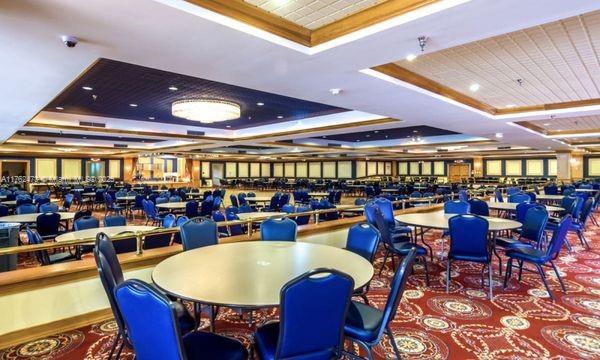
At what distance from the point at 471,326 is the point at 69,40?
13.9 ft

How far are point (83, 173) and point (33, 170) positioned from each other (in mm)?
2467

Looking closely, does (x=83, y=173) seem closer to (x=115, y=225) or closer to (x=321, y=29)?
(x=115, y=225)

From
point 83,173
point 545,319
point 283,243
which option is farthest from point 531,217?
point 83,173

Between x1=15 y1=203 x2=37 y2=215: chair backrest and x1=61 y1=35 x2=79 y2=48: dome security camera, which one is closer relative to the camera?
x1=61 y1=35 x2=79 y2=48: dome security camera

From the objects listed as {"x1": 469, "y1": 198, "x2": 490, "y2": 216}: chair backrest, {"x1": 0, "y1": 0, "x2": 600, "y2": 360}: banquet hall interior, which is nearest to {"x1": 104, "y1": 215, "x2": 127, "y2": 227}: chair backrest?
{"x1": 0, "y1": 0, "x2": 600, "y2": 360}: banquet hall interior

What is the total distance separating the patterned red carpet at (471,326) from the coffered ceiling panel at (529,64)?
270 centimetres

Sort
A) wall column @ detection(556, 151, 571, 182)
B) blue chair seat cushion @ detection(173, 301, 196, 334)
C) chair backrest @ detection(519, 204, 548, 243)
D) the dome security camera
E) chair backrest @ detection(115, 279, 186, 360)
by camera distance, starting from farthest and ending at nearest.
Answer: wall column @ detection(556, 151, 571, 182) < chair backrest @ detection(519, 204, 548, 243) < the dome security camera < blue chair seat cushion @ detection(173, 301, 196, 334) < chair backrest @ detection(115, 279, 186, 360)

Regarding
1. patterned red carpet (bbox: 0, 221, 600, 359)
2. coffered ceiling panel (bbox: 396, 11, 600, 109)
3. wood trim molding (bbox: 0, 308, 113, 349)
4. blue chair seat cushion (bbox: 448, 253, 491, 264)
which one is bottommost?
patterned red carpet (bbox: 0, 221, 600, 359)

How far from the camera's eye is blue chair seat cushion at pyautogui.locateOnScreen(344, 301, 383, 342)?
6.57 ft

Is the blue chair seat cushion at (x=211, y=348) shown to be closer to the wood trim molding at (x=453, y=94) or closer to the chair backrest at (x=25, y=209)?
the wood trim molding at (x=453, y=94)

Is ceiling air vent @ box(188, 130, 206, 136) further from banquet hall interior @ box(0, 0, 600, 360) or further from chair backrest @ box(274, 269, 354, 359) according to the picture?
chair backrest @ box(274, 269, 354, 359)

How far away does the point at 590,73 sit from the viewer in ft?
15.0

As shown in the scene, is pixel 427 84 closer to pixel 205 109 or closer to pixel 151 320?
pixel 205 109

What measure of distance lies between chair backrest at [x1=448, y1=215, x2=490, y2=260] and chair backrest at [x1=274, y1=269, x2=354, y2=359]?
2.47 metres
